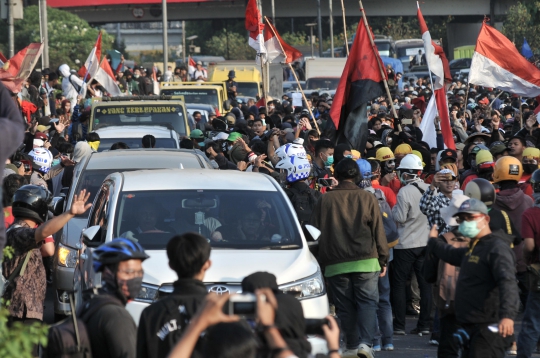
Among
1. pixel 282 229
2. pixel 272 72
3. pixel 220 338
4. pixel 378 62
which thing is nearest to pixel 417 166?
pixel 282 229

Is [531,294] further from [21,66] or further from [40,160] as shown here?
[21,66]

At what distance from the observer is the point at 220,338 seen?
12.4ft

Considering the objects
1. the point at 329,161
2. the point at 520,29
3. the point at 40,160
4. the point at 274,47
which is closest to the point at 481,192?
the point at 329,161

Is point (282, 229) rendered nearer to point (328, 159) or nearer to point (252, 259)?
point (252, 259)

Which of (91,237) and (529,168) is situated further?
(529,168)

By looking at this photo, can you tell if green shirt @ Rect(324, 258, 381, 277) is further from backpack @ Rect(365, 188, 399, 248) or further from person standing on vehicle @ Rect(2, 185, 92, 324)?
person standing on vehicle @ Rect(2, 185, 92, 324)

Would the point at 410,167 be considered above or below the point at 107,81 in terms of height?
below

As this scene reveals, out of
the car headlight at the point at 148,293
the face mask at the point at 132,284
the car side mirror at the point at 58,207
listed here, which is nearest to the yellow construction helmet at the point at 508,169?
the car headlight at the point at 148,293

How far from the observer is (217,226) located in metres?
8.08

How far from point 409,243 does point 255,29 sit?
11169 millimetres

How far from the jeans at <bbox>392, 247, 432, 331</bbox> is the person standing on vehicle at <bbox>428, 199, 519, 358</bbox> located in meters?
3.63

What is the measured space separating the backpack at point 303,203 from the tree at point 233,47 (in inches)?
2861

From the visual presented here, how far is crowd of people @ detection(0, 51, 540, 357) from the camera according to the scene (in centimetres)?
462

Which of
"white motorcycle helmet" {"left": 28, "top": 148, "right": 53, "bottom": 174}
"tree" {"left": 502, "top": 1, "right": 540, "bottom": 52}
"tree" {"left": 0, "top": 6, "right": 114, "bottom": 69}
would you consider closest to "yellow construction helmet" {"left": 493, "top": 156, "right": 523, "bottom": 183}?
"white motorcycle helmet" {"left": 28, "top": 148, "right": 53, "bottom": 174}
